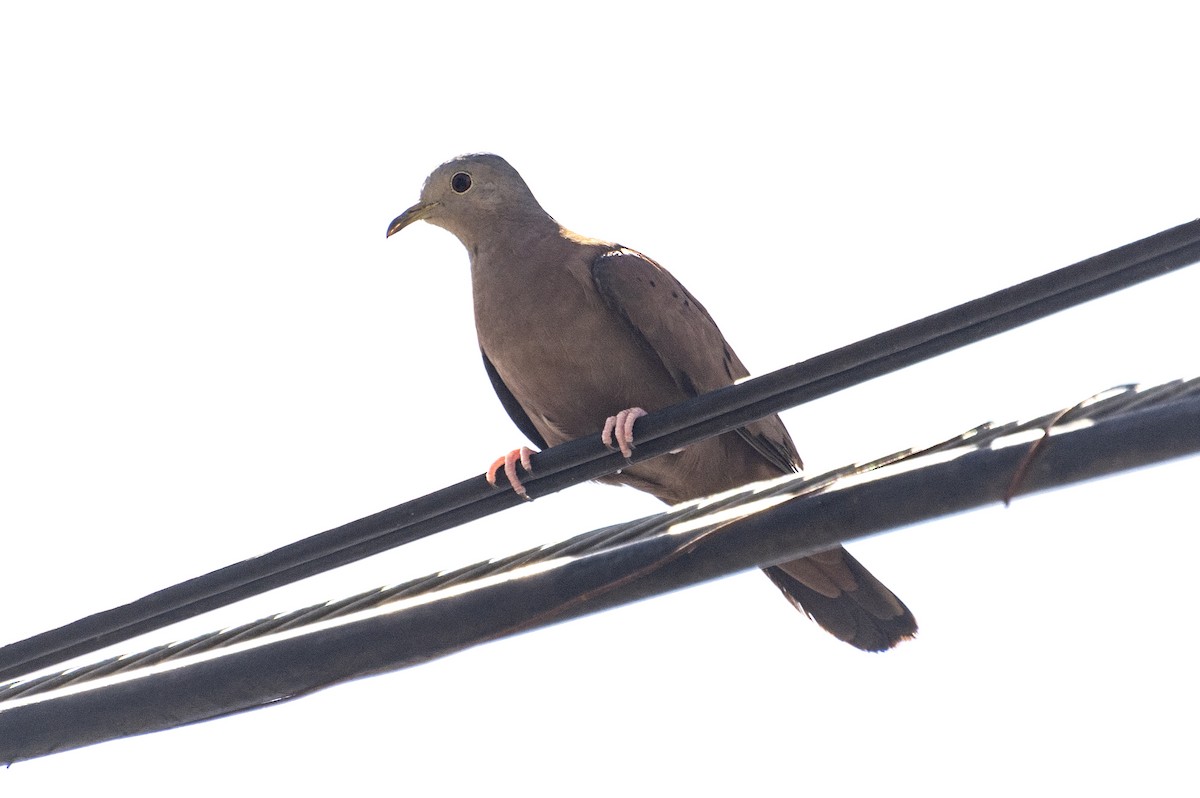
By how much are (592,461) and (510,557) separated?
0.54m

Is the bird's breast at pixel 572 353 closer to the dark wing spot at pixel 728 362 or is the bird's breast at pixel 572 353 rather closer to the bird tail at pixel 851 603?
the dark wing spot at pixel 728 362

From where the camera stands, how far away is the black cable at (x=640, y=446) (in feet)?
9.16

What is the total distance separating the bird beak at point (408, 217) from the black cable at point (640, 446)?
325cm

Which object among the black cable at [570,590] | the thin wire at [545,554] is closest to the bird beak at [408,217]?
the thin wire at [545,554]

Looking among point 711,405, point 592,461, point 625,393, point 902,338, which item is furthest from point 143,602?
point 625,393

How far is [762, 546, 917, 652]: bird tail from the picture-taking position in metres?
5.31

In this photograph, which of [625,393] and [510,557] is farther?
[625,393]

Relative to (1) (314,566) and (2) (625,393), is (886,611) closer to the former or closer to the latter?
(2) (625,393)

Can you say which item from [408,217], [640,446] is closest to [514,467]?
[640,446]

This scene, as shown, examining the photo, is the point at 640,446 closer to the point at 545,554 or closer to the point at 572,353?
the point at 545,554

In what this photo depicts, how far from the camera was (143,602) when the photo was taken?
334 cm

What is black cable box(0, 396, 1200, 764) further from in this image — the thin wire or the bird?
the bird

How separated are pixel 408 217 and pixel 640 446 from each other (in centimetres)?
347

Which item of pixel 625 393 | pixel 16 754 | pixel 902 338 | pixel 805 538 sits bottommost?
pixel 16 754
